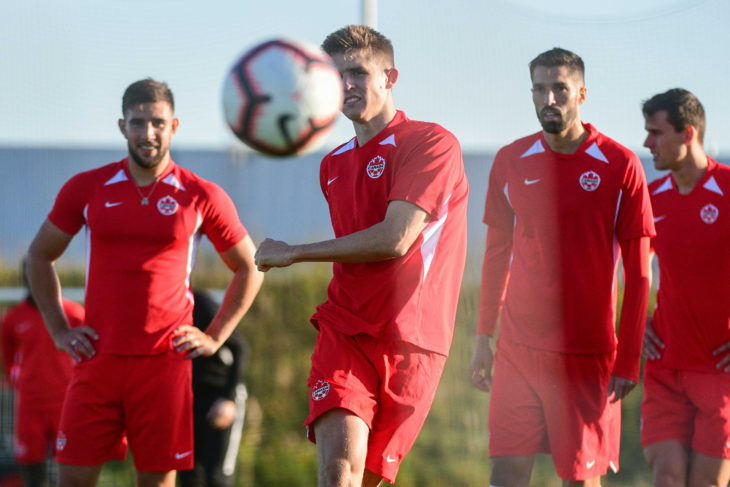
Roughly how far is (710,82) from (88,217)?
11.9ft

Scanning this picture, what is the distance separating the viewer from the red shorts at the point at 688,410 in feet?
15.2

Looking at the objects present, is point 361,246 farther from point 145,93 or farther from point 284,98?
point 145,93

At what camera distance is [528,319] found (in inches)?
168

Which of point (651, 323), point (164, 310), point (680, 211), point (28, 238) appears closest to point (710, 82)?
point (680, 211)

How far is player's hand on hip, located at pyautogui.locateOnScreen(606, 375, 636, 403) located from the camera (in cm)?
407

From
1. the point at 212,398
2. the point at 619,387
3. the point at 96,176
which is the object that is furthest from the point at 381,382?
the point at 212,398

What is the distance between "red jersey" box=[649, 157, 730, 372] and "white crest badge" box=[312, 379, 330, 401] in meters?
2.15

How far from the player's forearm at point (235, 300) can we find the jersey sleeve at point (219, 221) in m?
0.16

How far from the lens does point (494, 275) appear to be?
4484mm

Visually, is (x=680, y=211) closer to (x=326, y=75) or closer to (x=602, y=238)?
(x=602, y=238)

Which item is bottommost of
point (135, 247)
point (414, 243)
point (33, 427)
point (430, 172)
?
point (33, 427)

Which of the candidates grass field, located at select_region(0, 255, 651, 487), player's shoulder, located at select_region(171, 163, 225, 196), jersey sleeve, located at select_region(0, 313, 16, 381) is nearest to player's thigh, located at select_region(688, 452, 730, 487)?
grass field, located at select_region(0, 255, 651, 487)

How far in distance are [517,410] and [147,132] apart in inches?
84.6

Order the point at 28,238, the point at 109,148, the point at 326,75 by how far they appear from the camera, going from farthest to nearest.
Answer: the point at 109,148
the point at 28,238
the point at 326,75
